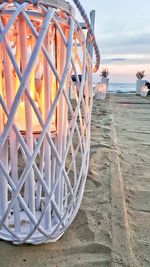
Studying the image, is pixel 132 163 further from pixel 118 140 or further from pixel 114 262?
pixel 114 262

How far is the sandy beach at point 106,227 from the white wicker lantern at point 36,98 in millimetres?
61

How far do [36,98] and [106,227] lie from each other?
0.64 m

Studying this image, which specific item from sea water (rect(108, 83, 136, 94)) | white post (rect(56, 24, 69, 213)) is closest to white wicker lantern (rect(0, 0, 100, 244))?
white post (rect(56, 24, 69, 213))

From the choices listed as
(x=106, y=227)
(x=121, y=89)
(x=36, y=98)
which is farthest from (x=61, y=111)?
(x=121, y=89)

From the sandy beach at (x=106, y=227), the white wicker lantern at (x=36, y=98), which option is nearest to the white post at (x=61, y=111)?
the white wicker lantern at (x=36, y=98)

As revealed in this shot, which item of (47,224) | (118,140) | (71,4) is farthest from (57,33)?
(118,140)

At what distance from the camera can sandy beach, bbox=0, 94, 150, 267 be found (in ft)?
3.59

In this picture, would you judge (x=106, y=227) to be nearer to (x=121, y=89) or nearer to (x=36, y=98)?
(x=36, y=98)

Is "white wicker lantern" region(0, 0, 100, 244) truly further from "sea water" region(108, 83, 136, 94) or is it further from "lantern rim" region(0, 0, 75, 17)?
"sea water" region(108, 83, 136, 94)

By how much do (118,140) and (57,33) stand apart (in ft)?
6.80

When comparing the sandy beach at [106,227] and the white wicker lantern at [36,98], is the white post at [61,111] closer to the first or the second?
the white wicker lantern at [36,98]

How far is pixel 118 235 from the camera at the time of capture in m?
1.24

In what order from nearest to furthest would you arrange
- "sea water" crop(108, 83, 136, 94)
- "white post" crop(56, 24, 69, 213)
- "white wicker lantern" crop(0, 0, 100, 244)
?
"white wicker lantern" crop(0, 0, 100, 244), "white post" crop(56, 24, 69, 213), "sea water" crop(108, 83, 136, 94)

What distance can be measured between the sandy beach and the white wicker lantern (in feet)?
0.20
